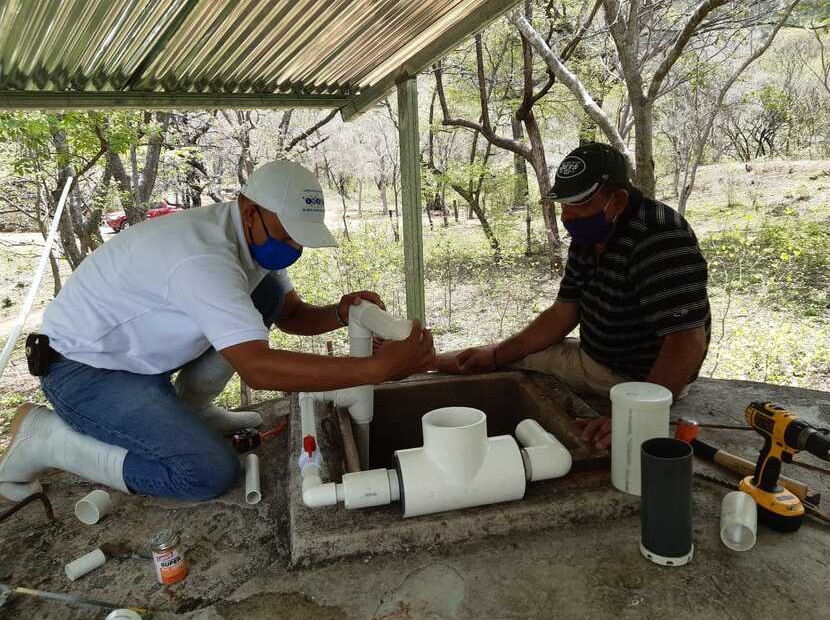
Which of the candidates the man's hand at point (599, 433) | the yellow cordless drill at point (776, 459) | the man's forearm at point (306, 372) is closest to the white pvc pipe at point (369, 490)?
the man's forearm at point (306, 372)

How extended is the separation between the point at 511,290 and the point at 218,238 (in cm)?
802

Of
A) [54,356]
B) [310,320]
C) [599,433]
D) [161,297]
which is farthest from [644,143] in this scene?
[54,356]

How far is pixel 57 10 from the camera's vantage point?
240 centimetres

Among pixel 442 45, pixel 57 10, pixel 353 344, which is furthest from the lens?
pixel 442 45

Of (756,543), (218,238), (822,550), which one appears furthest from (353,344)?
(822,550)

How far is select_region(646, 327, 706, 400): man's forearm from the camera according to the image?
243 cm

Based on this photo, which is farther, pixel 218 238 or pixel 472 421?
pixel 218 238

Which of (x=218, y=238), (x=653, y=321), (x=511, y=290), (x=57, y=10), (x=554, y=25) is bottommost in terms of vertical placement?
(x=511, y=290)

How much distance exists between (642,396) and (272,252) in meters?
1.55

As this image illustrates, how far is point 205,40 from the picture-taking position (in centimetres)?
290

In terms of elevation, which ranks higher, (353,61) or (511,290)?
(353,61)

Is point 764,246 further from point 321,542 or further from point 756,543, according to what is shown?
point 321,542

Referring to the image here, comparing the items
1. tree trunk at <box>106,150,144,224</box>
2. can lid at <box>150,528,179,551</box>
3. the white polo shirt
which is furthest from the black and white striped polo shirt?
tree trunk at <box>106,150,144,224</box>

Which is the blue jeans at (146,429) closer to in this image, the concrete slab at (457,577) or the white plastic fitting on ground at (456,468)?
the concrete slab at (457,577)
